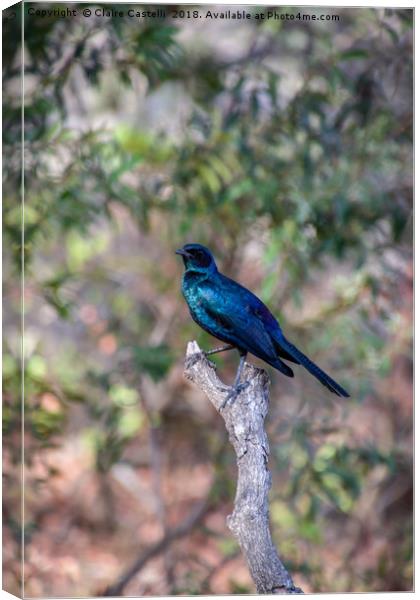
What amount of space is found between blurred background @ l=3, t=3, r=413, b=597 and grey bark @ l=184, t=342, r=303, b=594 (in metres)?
2.28

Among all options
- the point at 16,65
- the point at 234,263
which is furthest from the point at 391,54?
the point at 16,65

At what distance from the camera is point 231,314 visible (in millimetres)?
4016

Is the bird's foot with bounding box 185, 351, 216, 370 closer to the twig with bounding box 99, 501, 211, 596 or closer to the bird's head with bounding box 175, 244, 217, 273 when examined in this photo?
the bird's head with bounding box 175, 244, 217, 273

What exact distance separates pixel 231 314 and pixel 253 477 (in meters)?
0.62

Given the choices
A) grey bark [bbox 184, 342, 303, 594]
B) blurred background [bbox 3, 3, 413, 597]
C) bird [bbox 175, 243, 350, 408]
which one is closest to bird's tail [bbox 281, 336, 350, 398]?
bird [bbox 175, 243, 350, 408]

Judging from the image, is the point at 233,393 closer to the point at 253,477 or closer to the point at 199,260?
the point at 253,477

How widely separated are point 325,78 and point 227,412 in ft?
12.5

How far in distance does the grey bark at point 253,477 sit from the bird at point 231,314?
0.21 feet

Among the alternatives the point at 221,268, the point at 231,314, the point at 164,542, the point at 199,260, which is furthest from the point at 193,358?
the point at 164,542

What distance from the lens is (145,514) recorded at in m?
9.02

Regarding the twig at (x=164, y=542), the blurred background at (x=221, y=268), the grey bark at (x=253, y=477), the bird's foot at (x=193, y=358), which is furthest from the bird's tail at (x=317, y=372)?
the twig at (x=164, y=542)

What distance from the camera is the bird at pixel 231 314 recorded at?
4.01 metres

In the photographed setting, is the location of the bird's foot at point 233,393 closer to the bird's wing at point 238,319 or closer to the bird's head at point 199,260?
the bird's wing at point 238,319

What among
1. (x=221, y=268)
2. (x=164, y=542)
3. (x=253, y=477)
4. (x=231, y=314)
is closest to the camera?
(x=253, y=477)
